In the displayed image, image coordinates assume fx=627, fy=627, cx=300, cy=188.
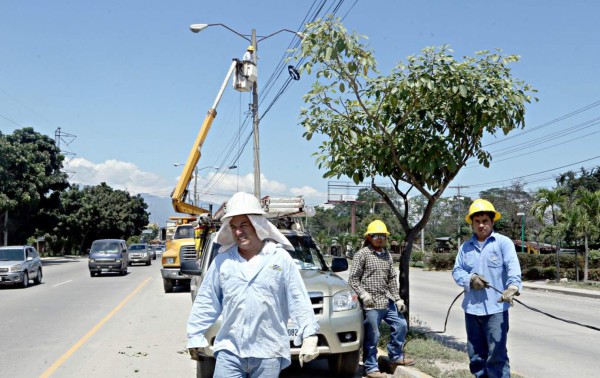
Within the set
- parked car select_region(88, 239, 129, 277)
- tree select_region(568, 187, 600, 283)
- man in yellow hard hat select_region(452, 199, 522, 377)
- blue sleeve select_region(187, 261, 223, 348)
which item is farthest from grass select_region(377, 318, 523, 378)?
parked car select_region(88, 239, 129, 277)

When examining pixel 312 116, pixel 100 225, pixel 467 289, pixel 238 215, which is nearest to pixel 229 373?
pixel 238 215

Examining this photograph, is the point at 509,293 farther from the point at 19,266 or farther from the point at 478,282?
the point at 19,266

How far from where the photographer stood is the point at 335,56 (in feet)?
25.9

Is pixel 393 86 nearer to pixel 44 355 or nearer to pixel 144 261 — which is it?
pixel 44 355

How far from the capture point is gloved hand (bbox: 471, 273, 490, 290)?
5.30 m

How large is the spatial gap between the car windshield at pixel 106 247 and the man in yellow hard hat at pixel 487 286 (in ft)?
86.9

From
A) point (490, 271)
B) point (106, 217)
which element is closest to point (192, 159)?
point (490, 271)

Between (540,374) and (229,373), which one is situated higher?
(229,373)

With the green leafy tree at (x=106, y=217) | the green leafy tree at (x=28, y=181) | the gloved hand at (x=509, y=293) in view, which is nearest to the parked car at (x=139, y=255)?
the green leafy tree at (x=28, y=181)

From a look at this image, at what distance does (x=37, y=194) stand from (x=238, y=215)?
4136 cm

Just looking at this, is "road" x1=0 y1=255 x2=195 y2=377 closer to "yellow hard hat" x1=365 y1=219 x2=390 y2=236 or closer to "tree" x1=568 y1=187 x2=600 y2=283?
"yellow hard hat" x1=365 y1=219 x2=390 y2=236

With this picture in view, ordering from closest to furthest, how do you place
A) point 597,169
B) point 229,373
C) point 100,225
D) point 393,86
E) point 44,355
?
1. point 229,373
2. point 393,86
3. point 44,355
4. point 597,169
5. point 100,225

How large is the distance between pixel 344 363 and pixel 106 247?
81.9ft

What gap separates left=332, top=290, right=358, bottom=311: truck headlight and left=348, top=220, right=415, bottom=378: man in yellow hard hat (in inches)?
4.2
